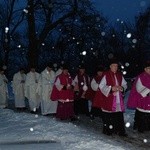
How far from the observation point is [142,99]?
11555 millimetres

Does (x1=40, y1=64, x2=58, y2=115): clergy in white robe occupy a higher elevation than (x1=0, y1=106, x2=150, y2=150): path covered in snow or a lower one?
higher

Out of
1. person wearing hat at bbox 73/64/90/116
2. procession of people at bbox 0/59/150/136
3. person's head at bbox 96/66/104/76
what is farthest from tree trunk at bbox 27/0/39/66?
person's head at bbox 96/66/104/76

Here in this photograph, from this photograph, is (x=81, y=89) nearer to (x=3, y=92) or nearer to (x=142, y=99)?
(x=142, y=99)

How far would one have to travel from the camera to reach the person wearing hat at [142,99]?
11430 mm

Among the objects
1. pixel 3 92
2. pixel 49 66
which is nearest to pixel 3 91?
pixel 3 92

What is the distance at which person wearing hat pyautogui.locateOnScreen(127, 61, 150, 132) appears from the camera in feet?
37.5

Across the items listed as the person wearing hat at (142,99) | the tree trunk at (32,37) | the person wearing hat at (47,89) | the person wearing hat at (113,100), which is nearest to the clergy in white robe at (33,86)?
the person wearing hat at (47,89)

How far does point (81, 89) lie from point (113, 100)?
5.05 meters

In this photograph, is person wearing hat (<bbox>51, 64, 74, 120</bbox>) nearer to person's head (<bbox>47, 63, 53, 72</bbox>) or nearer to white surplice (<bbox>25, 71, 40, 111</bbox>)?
person's head (<bbox>47, 63, 53, 72</bbox>)

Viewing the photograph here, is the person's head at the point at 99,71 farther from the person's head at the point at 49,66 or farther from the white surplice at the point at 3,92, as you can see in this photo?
the white surplice at the point at 3,92

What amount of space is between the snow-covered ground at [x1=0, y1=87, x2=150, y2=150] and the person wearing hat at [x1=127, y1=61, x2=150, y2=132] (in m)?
0.30

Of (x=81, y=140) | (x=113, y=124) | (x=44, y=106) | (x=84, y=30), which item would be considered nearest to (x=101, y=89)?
(x=113, y=124)

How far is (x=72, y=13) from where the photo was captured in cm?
3158

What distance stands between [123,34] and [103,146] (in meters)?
56.3
